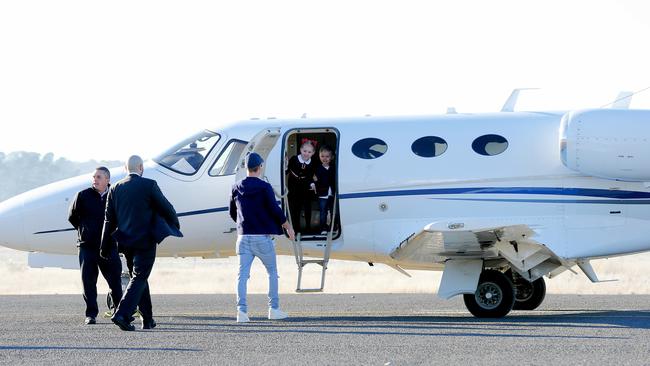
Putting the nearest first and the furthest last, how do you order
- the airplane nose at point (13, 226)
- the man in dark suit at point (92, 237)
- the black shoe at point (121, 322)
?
the black shoe at point (121, 322) < the man in dark suit at point (92, 237) < the airplane nose at point (13, 226)

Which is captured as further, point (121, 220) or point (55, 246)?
point (55, 246)

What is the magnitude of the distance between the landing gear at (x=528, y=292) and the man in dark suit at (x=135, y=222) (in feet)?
20.0

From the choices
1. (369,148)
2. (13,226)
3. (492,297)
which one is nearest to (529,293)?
(492,297)

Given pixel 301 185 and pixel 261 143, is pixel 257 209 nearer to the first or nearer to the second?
pixel 261 143

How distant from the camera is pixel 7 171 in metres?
197

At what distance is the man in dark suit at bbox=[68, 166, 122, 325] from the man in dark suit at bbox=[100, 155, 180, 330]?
4.27 feet

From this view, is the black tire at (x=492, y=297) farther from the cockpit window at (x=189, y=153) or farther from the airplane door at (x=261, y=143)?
the cockpit window at (x=189, y=153)

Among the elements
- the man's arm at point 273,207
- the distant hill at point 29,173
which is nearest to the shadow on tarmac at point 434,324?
the man's arm at point 273,207

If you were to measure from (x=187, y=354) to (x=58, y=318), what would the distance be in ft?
19.6

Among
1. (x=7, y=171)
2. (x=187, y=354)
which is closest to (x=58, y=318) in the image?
(x=187, y=354)

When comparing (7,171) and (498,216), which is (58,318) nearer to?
(498,216)

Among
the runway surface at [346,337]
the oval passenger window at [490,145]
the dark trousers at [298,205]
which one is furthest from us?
the dark trousers at [298,205]

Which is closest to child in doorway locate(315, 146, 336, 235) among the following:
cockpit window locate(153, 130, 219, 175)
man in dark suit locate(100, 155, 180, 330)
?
cockpit window locate(153, 130, 219, 175)

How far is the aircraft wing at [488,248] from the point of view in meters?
15.9
